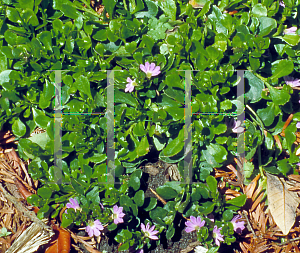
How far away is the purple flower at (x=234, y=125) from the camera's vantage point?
2.65m

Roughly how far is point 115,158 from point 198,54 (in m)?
1.12

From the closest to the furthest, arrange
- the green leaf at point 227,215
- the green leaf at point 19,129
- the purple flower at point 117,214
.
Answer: the purple flower at point 117,214
the green leaf at point 227,215
the green leaf at point 19,129

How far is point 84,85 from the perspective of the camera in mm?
2611

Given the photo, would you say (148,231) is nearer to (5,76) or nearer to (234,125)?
(234,125)

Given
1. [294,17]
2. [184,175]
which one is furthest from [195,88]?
[294,17]

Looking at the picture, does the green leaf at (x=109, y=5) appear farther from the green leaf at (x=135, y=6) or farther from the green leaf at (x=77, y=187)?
the green leaf at (x=77, y=187)

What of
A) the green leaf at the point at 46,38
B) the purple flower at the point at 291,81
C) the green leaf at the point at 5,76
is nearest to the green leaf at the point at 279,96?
the purple flower at the point at 291,81

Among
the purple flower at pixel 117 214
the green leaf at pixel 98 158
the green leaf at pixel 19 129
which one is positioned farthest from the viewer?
the green leaf at pixel 19 129

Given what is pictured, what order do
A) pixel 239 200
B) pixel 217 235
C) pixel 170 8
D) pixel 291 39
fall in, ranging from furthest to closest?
1. pixel 170 8
2. pixel 291 39
3. pixel 239 200
4. pixel 217 235

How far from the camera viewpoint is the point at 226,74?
99.1 inches

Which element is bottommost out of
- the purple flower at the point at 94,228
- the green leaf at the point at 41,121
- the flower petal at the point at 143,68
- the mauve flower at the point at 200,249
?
the mauve flower at the point at 200,249

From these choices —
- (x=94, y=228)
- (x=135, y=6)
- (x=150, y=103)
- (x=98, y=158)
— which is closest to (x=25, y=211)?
(x=94, y=228)

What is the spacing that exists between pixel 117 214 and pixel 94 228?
21 cm

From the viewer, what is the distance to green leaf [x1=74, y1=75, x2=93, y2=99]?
103 inches
